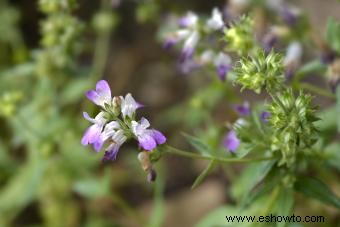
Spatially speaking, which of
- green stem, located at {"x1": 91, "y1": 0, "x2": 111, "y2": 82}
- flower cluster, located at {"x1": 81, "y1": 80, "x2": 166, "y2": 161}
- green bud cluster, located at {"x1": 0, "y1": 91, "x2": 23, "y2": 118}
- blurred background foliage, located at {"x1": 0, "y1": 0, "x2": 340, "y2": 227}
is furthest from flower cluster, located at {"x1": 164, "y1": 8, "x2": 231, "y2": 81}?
green stem, located at {"x1": 91, "y1": 0, "x2": 111, "y2": 82}

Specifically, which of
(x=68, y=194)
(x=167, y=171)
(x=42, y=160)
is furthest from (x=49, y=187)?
(x=167, y=171)

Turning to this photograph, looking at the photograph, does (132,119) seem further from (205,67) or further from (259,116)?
(205,67)

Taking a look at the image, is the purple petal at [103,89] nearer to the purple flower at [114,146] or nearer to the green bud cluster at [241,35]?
the purple flower at [114,146]

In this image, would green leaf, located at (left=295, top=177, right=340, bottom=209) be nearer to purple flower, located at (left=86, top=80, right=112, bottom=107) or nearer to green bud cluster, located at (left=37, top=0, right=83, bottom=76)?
purple flower, located at (left=86, top=80, right=112, bottom=107)

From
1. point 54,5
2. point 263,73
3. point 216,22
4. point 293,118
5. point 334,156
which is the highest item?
point 54,5

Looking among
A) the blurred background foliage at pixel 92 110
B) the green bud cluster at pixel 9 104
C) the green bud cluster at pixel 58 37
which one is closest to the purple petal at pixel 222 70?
the blurred background foliage at pixel 92 110

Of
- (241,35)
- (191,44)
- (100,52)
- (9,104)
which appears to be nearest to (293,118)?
(241,35)

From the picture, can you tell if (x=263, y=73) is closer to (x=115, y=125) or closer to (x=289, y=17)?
(x=115, y=125)
